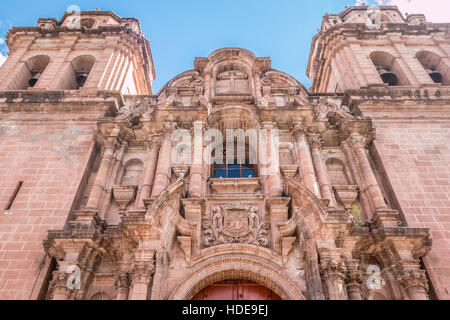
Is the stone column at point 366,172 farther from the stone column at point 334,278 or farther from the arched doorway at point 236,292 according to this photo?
the arched doorway at point 236,292

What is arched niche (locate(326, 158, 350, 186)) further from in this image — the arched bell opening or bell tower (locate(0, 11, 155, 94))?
bell tower (locate(0, 11, 155, 94))

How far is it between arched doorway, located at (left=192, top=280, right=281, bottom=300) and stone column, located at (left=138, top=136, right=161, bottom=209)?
3512mm

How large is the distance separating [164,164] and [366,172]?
7.41m

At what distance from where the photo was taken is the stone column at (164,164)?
1222cm

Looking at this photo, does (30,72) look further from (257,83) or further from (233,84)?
(257,83)

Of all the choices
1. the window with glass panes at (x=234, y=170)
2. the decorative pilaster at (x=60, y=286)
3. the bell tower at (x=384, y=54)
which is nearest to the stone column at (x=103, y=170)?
the decorative pilaster at (x=60, y=286)

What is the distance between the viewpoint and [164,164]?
13023 mm

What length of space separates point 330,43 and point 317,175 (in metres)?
12.2

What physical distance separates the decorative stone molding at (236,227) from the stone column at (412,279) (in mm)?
3723

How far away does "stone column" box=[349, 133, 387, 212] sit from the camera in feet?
39.2

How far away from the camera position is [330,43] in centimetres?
2191

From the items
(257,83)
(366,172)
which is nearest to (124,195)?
(257,83)
